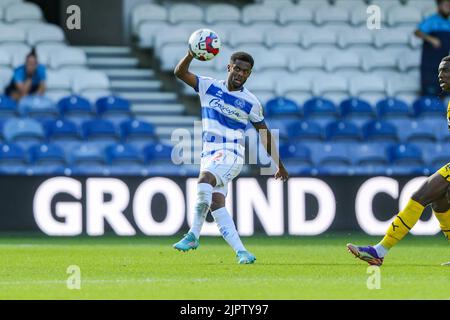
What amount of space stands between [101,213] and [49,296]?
7083 mm

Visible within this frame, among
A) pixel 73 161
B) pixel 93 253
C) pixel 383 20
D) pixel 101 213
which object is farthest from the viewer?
pixel 383 20

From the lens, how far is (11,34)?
64.7 ft

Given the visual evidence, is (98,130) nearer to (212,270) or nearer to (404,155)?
(404,155)

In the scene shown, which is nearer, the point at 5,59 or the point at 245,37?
the point at 5,59

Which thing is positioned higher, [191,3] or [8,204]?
[191,3]

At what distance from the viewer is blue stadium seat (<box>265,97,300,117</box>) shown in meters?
18.7

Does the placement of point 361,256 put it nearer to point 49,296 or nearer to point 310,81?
point 49,296

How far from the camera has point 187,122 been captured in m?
19.2

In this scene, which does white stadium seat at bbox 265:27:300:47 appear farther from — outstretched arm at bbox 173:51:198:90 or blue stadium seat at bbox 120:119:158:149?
outstretched arm at bbox 173:51:198:90

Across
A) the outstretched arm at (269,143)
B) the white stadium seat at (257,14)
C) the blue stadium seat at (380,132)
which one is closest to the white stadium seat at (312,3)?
the white stadium seat at (257,14)

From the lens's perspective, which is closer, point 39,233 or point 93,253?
point 93,253

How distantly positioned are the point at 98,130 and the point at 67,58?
2.18 m

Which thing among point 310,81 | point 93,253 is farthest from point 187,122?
point 93,253

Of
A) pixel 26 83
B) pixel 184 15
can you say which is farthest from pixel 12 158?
pixel 184 15
